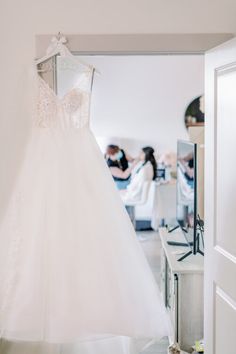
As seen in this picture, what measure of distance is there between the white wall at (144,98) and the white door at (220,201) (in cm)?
473

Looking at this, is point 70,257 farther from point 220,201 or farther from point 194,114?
point 194,114

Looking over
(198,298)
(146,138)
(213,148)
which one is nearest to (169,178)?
(146,138)

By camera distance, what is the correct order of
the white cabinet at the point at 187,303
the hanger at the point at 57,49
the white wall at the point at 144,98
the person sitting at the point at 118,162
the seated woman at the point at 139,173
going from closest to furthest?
1. the hanger at the point at 57,49
2. the white cabinet at the point at 187,303
3. the seated woman at the point at 139,173
4. the person sitting at the point at 118,162
5. the white wall at the point at 144,98

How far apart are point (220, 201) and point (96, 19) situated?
3.78 ft

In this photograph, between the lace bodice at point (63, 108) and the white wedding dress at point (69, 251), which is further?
the lace bodice at point (63, 108)

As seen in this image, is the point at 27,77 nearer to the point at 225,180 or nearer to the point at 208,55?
the point at 208,55

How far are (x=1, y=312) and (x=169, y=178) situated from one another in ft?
16.4

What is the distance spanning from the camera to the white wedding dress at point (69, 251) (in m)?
2.11

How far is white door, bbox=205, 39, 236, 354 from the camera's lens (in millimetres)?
2066

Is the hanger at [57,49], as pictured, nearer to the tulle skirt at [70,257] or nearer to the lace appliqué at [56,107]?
the lace appliqué at [56,107]

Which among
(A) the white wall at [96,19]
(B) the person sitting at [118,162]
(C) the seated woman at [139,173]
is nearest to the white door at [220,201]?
(A) the white wall at [96,19]

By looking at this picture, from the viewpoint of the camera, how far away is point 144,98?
724cm

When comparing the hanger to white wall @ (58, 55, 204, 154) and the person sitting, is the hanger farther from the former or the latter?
white wall @ (58, 55, 204, 154)

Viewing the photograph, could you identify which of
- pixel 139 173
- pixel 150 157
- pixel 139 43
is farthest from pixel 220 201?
pixel 150 157
